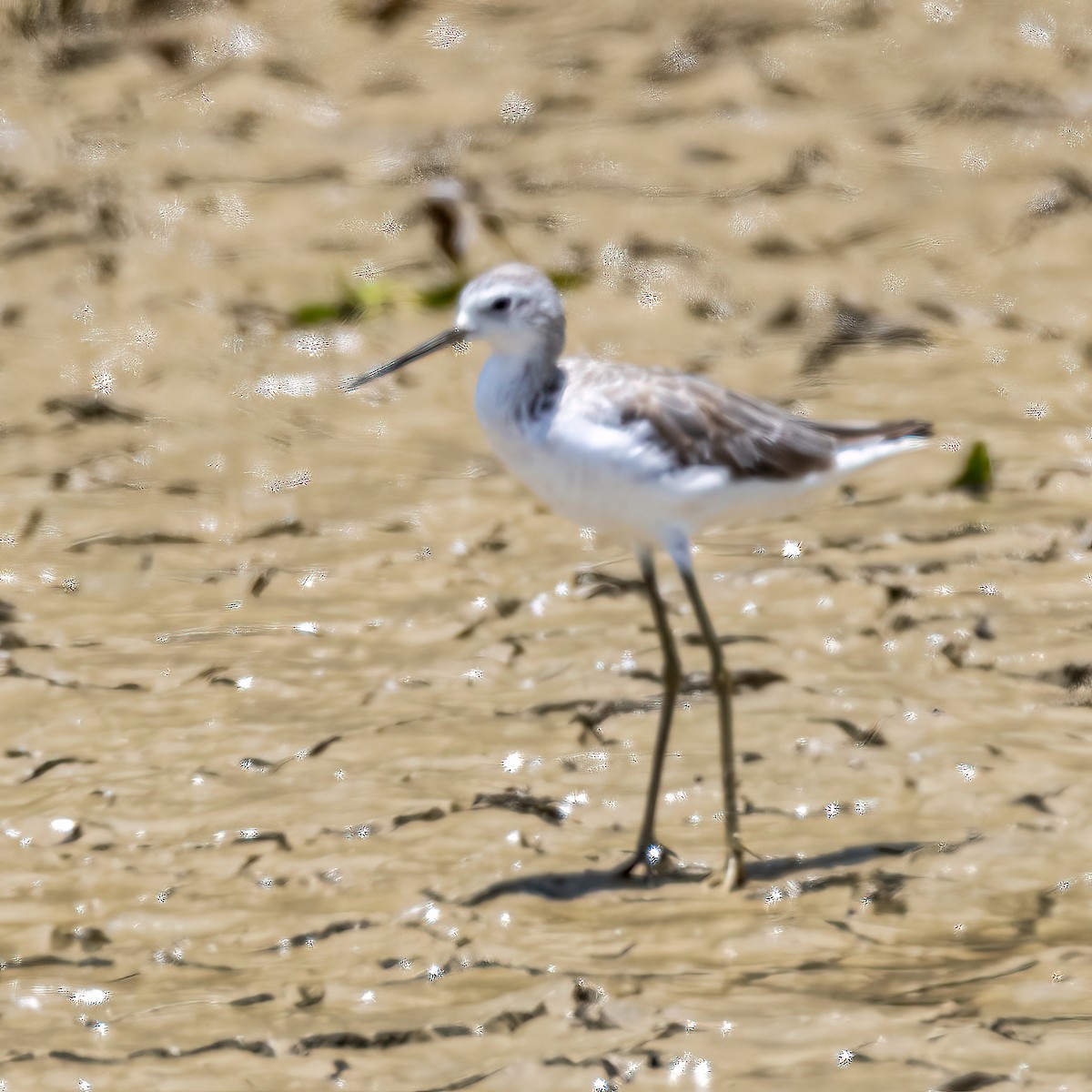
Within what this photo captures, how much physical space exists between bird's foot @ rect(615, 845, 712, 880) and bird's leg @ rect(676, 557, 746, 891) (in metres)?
0.11

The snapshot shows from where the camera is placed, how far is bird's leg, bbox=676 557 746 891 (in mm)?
4340

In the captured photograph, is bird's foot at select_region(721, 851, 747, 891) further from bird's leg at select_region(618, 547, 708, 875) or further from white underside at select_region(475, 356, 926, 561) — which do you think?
white underside at select_region(475, 356, 926, 561)

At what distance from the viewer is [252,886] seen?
445 centimetres

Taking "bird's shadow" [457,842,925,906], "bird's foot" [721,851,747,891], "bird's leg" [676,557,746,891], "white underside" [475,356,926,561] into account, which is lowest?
"bird's shadow" [457,842,925,906]

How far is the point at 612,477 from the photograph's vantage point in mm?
4301

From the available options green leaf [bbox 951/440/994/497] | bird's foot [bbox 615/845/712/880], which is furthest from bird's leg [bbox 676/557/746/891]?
green leaf [bbox 951/440/994/497]

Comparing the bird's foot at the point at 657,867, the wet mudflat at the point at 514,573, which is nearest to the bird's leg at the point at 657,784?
the bird's foot at the point at 657,867

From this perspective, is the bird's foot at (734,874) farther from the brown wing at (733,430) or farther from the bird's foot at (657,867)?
the brown wing at (733,430)

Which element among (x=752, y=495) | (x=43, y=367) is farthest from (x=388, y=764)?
(x=43, y=367)

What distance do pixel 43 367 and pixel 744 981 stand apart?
4.96m

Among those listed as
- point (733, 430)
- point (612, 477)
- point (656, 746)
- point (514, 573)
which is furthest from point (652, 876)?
point (514, 573)

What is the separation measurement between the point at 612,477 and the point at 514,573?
1911 mm

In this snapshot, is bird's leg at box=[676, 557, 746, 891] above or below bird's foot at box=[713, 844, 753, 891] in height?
above

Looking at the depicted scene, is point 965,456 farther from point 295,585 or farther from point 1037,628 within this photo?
point 295,585
